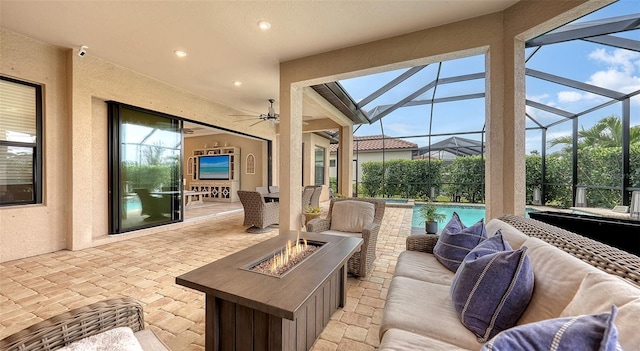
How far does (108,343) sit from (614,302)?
1.74 meters

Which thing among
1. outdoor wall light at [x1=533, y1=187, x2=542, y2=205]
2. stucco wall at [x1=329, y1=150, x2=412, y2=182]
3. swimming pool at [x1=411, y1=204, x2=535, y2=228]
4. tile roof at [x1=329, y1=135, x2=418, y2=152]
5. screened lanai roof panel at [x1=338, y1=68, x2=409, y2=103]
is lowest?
swimming pool at [x1=411, y1=204, x2=535, y2=228]

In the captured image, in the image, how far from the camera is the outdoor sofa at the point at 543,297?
0.68 m

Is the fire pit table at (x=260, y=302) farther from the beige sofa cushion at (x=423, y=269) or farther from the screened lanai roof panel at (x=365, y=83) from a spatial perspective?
the screened lanai roof panel at (x=365, y=83)

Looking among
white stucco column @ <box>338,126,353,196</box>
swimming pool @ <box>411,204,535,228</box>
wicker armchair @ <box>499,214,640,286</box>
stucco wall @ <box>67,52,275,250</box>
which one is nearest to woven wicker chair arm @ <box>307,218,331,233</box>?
wicker armchair @ <box>499,214,640,286</box>

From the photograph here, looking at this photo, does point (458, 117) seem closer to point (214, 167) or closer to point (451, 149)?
point (451, 149)

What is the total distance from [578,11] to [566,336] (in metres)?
2.98

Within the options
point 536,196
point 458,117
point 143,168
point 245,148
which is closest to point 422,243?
point 143,168

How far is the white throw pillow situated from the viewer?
90 cm

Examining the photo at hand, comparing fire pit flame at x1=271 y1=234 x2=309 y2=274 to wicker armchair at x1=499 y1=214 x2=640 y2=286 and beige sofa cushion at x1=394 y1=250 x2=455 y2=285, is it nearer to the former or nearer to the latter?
beige sofa cushion at x1=394 y1=250 x2=455 y2=285

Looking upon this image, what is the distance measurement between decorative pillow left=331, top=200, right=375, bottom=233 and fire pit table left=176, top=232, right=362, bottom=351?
1388mm

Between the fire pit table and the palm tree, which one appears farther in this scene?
the palm tree

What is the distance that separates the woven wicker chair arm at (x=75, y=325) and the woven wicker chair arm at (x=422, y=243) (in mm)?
2207

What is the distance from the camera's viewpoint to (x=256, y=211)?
4.93 meters

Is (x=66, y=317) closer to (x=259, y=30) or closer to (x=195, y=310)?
(x=195, y=310)
